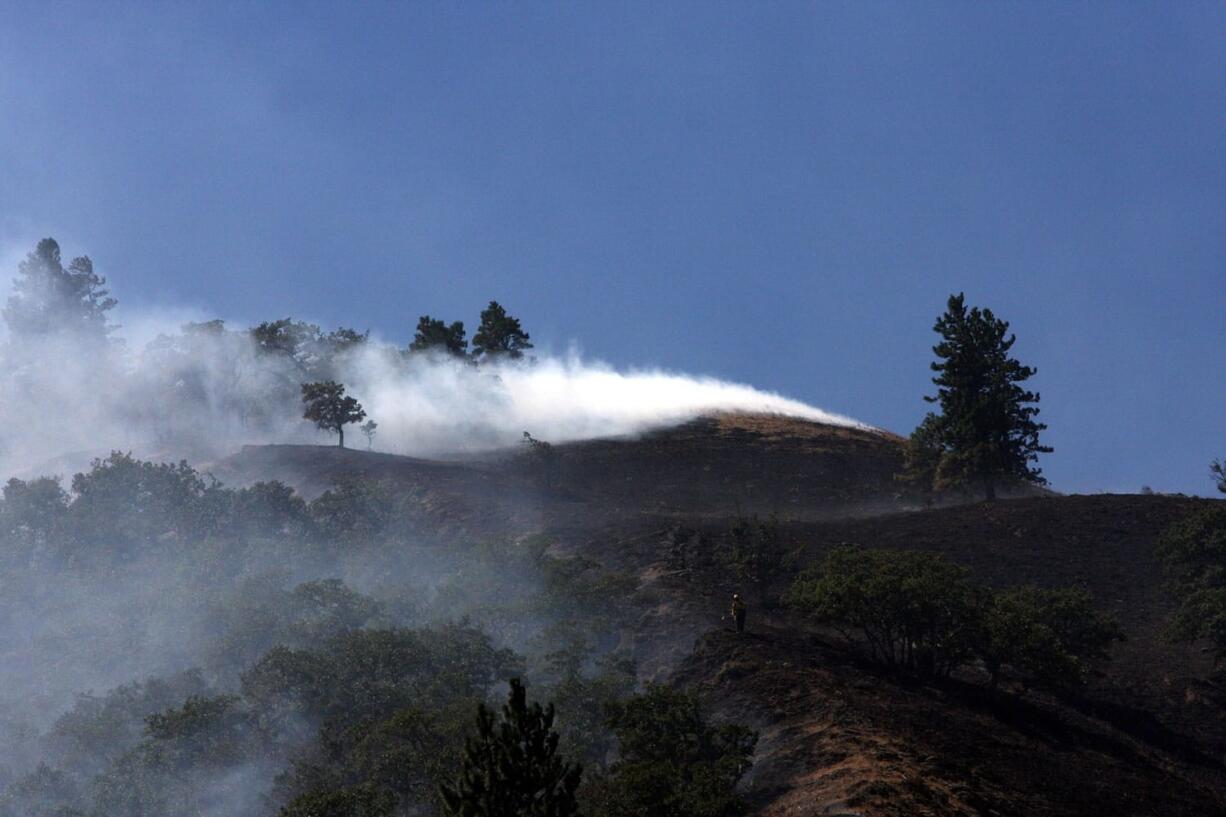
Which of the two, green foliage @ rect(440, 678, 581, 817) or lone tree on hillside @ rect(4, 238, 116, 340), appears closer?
green foliage @ rect(440, 678, 581, 817)

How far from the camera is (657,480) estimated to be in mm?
98625

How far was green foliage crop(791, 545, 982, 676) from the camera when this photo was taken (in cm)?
4828

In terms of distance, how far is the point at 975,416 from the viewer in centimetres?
8550

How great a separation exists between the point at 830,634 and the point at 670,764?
22100 mm

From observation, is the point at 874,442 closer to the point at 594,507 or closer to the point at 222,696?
the point at 594,507

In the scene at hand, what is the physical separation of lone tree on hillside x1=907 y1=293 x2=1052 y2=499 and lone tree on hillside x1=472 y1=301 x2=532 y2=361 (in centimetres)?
5221

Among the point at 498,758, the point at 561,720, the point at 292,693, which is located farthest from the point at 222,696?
the point at 498,758

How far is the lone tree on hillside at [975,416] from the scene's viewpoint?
85.2 meters

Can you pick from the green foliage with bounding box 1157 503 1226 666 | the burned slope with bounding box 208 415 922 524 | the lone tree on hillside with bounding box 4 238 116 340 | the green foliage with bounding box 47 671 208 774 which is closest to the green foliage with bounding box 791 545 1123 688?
the green foliage with bounding box 1157 503 1226 666

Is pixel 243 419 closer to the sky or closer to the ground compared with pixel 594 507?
closer to the sky

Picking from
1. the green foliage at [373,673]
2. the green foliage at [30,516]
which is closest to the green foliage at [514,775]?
the green foliage at [373,673]

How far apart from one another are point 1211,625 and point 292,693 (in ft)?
134

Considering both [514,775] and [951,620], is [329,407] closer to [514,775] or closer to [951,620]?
[951,620]

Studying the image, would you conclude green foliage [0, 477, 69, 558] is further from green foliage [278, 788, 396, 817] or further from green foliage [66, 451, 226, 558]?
green foliage [278, 788, 396, 817]
